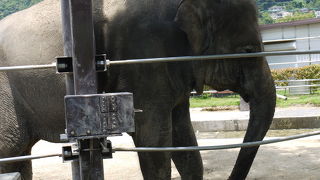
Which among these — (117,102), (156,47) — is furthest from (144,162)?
(117,102)

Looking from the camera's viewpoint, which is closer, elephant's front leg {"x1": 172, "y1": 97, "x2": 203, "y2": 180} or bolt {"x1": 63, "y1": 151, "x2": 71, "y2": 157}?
bolt {"x1": 63, "y1": 151, "x2": 71, "y2": 157}

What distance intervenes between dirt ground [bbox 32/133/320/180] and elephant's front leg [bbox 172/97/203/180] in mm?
863

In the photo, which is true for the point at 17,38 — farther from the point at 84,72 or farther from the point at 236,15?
the point at 84,72

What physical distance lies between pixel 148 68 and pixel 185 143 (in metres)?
1.07

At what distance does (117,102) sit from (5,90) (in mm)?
2325

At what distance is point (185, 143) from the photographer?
4148mm

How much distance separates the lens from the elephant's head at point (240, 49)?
138 inches

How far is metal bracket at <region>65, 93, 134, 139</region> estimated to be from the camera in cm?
163

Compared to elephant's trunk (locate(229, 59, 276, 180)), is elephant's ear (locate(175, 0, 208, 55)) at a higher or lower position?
higher

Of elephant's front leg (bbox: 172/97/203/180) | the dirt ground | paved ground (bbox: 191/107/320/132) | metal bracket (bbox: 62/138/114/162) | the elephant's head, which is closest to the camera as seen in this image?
metal bracket (bbox: 62/138/114/162)

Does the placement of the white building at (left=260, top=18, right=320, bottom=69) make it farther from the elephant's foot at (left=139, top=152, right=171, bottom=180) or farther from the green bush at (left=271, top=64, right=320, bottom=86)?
the elephant's foot at (left=139, top=152, right=171, bottom=180)

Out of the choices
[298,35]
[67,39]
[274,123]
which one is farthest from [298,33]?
[67,39]

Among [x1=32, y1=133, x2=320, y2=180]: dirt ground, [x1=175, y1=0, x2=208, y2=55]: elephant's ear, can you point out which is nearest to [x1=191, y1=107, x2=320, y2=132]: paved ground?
[x1=32, y1=133, x2=320, y2=180]: dirt ground

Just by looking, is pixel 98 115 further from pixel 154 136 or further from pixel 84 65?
pixel 154 136
